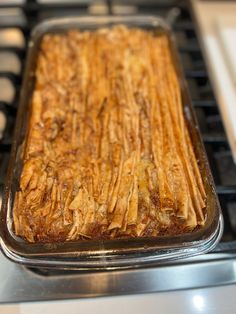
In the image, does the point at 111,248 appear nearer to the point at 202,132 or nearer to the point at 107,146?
the point at 107,146

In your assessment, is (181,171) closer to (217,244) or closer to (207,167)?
(207,167)

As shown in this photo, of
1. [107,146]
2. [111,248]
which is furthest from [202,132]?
[111,248]

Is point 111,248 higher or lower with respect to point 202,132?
lower

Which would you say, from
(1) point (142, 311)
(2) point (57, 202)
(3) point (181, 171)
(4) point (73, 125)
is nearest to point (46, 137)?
(4) point (73, 125)

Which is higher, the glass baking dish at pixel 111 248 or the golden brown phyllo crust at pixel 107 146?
the golden brown phyllo crust at pixel 107 146

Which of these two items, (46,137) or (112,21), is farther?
(112,21)

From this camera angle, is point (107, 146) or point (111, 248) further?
point (107, 146)
